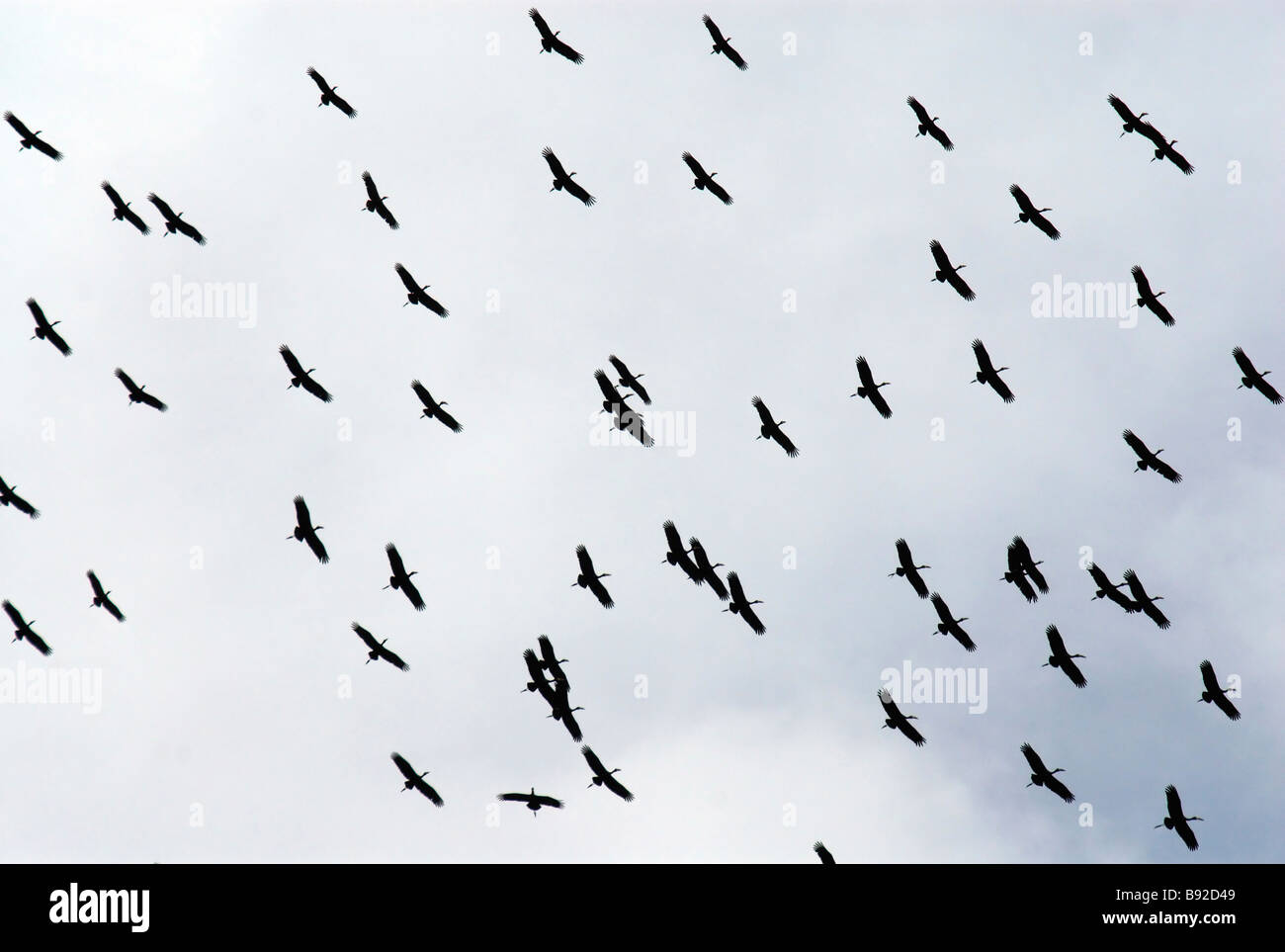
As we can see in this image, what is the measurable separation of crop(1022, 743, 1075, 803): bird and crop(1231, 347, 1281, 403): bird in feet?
46.9

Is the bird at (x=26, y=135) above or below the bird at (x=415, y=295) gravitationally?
above

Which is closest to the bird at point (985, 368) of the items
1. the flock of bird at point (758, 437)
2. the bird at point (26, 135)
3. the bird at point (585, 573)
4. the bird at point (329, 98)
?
the flock of bird at point (758, 437)

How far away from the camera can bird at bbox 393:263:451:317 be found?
61.1m

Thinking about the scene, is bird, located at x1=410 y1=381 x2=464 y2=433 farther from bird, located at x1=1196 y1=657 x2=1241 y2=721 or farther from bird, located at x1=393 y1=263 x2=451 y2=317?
bird, located at x1=1196 y1=657 x2=1241 y2=721

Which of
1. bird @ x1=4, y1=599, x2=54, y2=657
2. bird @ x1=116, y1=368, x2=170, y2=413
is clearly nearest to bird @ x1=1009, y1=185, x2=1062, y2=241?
bird @ x1=116, y1=368, x2=170, y2=413

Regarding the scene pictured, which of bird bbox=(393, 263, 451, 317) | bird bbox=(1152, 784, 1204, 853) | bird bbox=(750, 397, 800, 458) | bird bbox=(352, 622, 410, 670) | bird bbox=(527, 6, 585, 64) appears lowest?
bird bbox=(1152, 784, 1204, 853)

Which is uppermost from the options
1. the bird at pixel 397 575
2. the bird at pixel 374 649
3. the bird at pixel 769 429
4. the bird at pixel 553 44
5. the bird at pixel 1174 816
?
the bird at pixel 553 44

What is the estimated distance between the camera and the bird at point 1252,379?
5981cm

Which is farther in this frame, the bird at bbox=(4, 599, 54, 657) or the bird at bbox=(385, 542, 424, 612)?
the bird at bbox=(4, 599, 54, 657)

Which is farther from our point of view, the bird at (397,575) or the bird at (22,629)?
the bird at (22,629)

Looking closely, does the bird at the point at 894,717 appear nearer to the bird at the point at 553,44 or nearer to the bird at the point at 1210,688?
the bird at the point at 1210,688

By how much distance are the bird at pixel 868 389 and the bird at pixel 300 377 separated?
59.7ft
